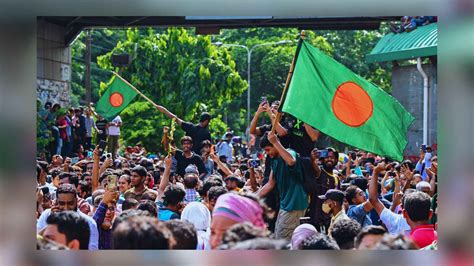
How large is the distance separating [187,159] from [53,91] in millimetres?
8816

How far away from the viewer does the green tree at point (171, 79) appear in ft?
94.4

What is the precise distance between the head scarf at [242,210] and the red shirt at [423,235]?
175 centimetres

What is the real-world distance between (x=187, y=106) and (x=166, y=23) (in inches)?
460

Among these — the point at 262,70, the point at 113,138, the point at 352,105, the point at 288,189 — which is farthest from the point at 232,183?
the point at 262,70

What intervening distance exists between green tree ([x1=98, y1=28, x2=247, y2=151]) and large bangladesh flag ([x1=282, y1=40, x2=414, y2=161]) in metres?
21.1

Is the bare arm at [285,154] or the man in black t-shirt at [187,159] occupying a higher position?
the bare arm at [285,154]

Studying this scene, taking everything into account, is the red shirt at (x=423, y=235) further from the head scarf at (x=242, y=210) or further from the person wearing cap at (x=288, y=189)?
the person wearing cap at (x=288, y=189)

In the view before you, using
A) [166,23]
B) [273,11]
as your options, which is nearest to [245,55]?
[166,23]

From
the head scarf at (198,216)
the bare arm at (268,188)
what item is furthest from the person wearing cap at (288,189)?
the head scarf at (198,216)

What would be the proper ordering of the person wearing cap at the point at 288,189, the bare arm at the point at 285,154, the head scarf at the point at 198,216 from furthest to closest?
the person wearing cap at the point at 288,189
the bare arm at the point at 285,154
the head scarf at the point at 198,216

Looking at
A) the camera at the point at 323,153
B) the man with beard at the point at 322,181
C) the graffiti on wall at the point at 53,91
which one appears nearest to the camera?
the man with beard at the point at 322,181

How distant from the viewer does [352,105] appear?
22.6ft
